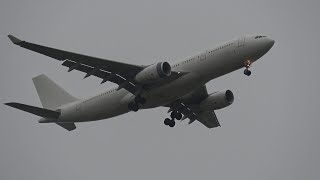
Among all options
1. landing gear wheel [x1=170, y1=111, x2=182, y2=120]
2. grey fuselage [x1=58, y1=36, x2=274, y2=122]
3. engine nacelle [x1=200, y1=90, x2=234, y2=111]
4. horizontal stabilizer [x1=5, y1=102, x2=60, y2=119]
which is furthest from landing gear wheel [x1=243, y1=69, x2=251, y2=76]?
horizontal stabilizer [x1=5, y1=102, x2=60, y2=119]

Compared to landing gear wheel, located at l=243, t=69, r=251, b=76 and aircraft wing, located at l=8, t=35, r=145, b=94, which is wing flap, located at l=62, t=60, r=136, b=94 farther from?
landing gear wheel, located at l=243, t=69, r=251, b=76

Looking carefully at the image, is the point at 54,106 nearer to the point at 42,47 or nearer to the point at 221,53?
the point at 42,47

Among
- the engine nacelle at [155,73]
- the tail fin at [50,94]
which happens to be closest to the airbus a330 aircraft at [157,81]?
the engine nacelle at [155,73]

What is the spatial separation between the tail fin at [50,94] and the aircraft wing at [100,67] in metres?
8.35

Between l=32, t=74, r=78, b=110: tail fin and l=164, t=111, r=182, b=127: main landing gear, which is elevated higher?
l=32, t=74, r=78, b=110: tail fin

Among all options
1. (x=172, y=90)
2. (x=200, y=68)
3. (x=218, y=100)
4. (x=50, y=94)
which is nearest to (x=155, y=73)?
(x=172, y=90)

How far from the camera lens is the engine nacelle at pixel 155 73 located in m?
46.4

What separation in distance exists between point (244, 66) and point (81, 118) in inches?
583

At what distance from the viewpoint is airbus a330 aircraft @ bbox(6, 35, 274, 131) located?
152ft

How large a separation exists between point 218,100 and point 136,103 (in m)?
7.41

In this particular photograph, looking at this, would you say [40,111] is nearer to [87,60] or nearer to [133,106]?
[133,106]

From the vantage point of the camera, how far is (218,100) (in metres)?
53.0

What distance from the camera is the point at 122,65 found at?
47.8 m

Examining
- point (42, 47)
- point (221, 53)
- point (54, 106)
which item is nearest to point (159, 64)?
point (221, 53)
